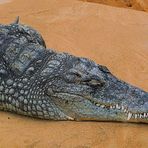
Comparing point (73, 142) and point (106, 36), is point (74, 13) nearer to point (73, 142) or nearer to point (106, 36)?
point (106, 36)

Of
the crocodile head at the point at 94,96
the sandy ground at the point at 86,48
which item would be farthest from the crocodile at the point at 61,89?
the sandy ground at the point at 86,48

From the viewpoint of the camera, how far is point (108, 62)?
6.93 m

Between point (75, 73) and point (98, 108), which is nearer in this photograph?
point (98, 108)

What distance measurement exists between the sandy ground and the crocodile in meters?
0.11

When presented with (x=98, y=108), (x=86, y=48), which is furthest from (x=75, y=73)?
(x=86, y=48)

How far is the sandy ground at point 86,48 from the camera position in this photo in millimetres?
5059

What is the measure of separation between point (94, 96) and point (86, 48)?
7.11 feet

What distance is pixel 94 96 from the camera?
17.3 feet

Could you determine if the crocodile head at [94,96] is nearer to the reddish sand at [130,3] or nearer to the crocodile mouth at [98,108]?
the crocodile mouth at [98,108]

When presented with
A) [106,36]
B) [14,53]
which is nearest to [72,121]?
[14,53]

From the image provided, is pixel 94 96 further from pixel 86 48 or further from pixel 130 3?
pixel 130 3

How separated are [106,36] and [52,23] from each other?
101 cm

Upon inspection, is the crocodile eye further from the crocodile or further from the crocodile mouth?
the crocodile mouth

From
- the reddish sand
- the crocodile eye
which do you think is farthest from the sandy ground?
the reddish sand
